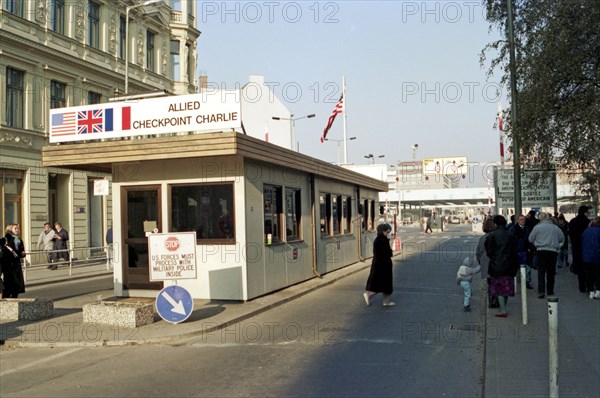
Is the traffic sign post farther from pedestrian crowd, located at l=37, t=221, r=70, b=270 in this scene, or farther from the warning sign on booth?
pedestrian crowd, located at l=37, t=221, r=70, b=270

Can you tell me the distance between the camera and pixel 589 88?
36.6 ft

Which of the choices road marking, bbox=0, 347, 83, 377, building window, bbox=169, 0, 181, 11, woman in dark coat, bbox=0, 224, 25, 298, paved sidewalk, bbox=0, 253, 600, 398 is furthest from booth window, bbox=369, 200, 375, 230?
building window, bbox=169, 0, 181, 11

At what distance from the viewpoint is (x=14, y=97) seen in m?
23.5

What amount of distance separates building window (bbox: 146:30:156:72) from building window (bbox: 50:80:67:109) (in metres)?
8.50

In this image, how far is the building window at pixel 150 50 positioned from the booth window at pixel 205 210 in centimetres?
2398

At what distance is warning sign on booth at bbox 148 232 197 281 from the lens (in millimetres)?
10266

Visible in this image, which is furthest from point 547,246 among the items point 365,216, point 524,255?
point 365,216

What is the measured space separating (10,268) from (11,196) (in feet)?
42.6

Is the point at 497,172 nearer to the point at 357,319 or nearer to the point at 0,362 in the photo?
the point at 357,319

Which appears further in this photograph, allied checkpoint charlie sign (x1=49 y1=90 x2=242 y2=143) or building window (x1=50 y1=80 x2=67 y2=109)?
building window (x1=50 y1=80 x2=67 y2=109)

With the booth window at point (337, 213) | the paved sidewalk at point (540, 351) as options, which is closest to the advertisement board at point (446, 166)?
the booth window at point (337, 213)

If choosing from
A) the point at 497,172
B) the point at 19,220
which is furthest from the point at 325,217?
the point at 19,220

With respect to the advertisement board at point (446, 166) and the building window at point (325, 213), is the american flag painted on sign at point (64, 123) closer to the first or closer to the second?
the building window at point (325, 213)

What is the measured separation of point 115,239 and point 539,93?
9379 mm
